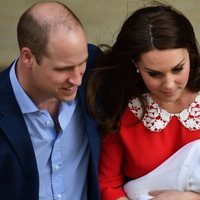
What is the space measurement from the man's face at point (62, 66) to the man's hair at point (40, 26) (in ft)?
0.07

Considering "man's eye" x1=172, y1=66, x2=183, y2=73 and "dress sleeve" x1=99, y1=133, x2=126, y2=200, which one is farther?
"dress sleeve" x1=99, y1=133, x2=126, y2=200

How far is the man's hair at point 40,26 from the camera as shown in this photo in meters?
1.80

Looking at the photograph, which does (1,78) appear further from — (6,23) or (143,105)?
(6,23)

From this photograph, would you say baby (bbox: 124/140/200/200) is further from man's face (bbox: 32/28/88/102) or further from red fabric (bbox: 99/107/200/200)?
man's face (bbox: 32/28/88/102)

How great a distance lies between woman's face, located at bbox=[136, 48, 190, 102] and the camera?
6.11 feet

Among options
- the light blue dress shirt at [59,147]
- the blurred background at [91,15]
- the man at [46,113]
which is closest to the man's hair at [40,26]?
the man at [46,113]

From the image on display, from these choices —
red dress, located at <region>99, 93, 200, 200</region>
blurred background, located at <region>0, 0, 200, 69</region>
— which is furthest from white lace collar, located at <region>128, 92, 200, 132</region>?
blurred background, located at <region>0, 0, 200, 69</region>

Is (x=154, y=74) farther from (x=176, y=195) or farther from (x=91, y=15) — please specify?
(x=91, y=15)

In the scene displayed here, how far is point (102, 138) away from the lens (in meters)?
2.10

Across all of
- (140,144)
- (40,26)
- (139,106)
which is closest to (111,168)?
(140,144)

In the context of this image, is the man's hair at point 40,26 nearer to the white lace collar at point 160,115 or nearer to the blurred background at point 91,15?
the white lace collar at point 160,115

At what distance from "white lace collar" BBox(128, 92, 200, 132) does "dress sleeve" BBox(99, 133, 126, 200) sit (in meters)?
0.12

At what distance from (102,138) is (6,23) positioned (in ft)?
6.68

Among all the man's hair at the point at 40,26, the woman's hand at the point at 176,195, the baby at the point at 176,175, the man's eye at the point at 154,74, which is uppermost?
the man's hair at the point at 40,26
